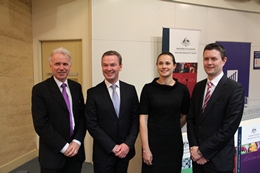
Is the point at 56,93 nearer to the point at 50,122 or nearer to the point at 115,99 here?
the point at 50,122

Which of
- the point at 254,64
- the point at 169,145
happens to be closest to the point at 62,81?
the point at 169,145

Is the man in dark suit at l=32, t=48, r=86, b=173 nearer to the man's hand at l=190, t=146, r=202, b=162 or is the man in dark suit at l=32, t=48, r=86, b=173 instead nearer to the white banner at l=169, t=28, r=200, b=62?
the man's hand at l=190, t=146, r=202, b=162

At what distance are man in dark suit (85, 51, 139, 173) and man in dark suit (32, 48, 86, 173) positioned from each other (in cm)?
16

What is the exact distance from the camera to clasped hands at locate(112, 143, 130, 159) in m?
1.86

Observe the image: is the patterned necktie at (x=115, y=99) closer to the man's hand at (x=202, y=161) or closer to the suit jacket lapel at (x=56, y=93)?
the suit jacket lapel at (x=56, y=93)

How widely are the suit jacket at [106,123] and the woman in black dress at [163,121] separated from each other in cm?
16

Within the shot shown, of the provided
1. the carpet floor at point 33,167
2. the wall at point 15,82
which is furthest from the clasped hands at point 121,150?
the wall at point 15,82

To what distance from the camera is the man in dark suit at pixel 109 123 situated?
187 centimetres

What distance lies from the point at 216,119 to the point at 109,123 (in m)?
0.90

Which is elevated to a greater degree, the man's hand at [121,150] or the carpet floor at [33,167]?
the man's hand at [121,150]

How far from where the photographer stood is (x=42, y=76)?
4168mm

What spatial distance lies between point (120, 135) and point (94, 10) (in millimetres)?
2394

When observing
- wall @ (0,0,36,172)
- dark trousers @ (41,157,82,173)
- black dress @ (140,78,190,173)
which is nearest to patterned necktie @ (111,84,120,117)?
black dress @ (140,78,190,173)

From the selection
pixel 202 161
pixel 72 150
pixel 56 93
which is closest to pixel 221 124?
pixel 202 161
